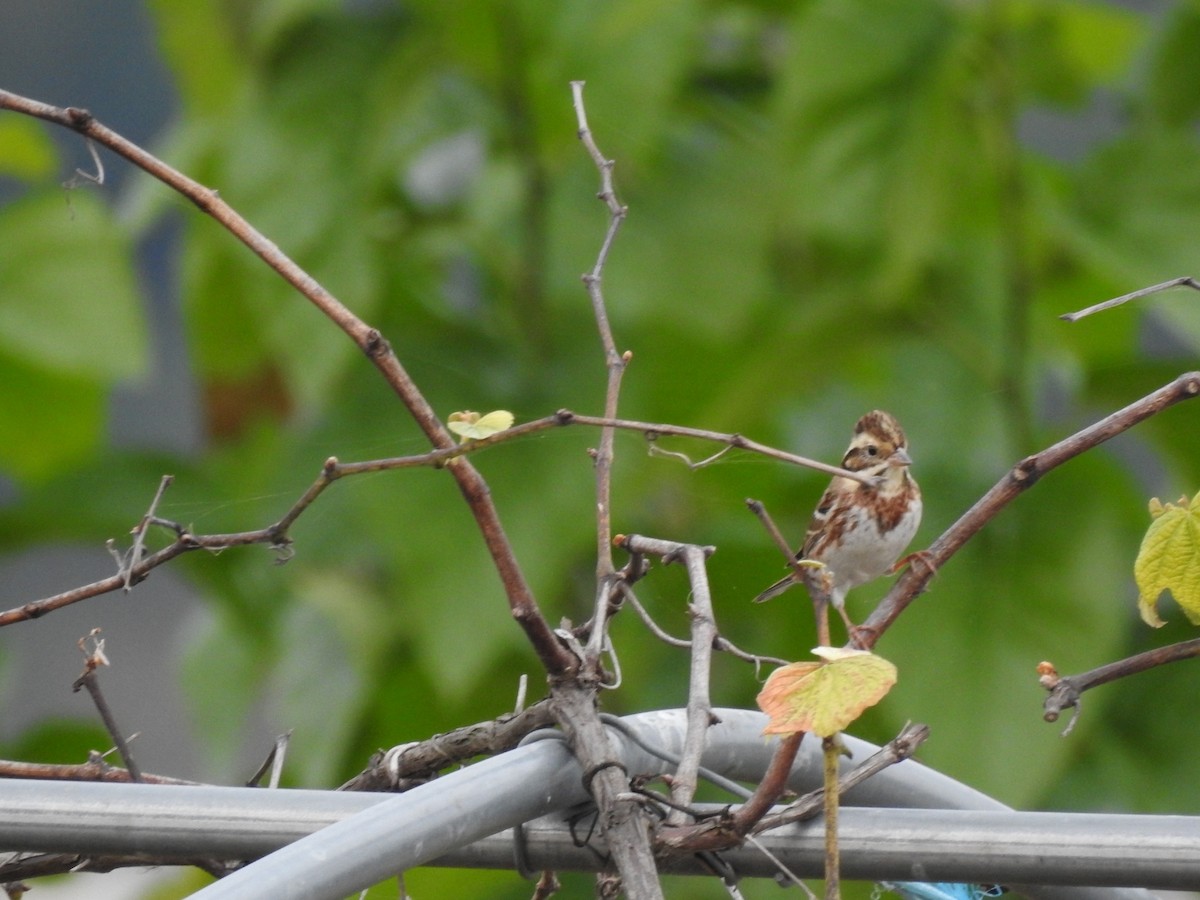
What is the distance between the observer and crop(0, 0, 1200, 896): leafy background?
1393 mm

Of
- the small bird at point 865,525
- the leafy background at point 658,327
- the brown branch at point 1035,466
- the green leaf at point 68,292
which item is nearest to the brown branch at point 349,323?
the brown branch at point 1035,466

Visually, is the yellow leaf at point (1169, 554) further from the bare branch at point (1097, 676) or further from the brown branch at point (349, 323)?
the brown branch at point (349, 323)

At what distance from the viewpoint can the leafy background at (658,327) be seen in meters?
1.39

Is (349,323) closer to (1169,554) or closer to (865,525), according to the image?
(1169,554)

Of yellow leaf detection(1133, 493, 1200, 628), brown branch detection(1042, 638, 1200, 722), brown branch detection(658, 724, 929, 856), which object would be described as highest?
yellow leaf detection(1133, 493, 1200, 628)

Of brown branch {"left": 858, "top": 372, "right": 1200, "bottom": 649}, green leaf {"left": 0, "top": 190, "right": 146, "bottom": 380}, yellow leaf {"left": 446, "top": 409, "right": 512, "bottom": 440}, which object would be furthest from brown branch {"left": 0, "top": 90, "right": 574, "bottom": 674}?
green leaf {"left": 0, "top": 190, "right": 146, "bottom": 380}

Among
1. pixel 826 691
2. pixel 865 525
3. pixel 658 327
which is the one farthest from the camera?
pixel 658 327

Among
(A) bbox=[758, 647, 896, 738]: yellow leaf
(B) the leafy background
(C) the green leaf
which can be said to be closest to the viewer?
(A) bbox=[758, 647, 896, 738]: yellow leaf

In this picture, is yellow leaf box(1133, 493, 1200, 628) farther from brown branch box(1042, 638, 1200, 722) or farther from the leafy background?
the leafy background

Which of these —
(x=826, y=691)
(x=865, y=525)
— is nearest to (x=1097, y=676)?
(x=826, y=691)

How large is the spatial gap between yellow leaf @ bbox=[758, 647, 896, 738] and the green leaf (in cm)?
125

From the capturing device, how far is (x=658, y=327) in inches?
64.0

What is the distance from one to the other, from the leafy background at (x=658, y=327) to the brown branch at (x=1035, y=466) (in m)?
0.71

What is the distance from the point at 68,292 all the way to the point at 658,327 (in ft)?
2.11
